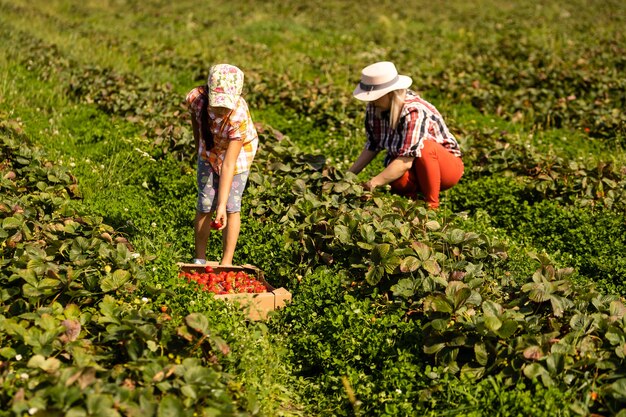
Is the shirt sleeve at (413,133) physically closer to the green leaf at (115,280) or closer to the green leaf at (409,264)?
the green leaf at (409,264)

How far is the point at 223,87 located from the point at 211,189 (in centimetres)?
74

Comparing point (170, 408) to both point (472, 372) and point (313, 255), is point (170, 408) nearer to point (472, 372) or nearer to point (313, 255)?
point (472, 372)

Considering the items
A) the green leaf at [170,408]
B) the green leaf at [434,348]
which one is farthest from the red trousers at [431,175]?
the green leaf at [170,408]

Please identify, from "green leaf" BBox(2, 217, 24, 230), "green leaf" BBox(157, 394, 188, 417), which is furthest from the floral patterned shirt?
"green leaf" BBox(157, 394, 188, 417)

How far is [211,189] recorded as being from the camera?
4.94m

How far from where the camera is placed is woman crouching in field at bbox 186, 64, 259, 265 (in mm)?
4566

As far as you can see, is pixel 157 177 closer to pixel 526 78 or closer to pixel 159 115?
pixel 159 115

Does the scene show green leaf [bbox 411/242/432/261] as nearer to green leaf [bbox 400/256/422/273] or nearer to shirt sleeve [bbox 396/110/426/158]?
green leaf [bbox 400/256/422/273]

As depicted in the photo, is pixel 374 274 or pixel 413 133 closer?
pixel 374 274

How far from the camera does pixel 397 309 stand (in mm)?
4207

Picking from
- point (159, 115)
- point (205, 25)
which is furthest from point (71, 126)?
point (205, 25)

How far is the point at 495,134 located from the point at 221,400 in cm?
568

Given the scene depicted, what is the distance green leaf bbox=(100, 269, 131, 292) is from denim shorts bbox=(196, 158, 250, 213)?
1066 millimetres

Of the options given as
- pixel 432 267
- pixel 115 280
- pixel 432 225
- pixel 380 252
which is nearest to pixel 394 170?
pixel 432 225
